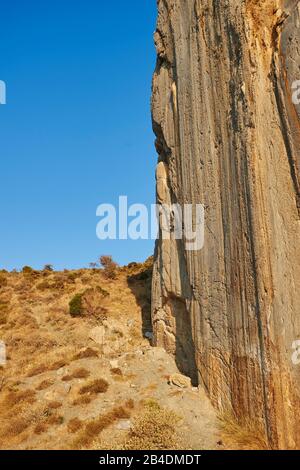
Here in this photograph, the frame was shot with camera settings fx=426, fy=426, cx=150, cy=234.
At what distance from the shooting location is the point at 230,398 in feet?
46.6

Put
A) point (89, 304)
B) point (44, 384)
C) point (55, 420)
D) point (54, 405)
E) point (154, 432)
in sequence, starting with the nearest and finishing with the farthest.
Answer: point (154, 432), point (55, 420), point (54, 405), point (44, 384), point (89, 304)

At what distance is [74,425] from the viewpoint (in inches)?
578

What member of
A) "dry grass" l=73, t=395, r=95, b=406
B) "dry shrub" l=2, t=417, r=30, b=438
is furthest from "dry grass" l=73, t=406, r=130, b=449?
"dry shrub" l=2, t=417, r=30, b=438

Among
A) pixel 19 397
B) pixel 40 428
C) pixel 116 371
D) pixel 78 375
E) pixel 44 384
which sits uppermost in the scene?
pixel 116 371

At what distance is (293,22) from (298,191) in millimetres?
5770

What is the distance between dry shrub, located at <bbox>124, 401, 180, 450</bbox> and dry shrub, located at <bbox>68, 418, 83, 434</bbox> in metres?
1.95

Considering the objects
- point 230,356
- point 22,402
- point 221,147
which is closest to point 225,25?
point 221,147

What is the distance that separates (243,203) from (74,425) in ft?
31.4

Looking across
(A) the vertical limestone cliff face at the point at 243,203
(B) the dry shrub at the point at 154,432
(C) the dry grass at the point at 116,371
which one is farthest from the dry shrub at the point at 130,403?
(A) the vertical limestone cliff face at the point at 243,203

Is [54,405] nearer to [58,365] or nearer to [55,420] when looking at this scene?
[55,420]

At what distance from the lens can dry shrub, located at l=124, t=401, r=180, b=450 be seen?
43.2ft

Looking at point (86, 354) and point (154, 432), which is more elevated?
point (86, 354)

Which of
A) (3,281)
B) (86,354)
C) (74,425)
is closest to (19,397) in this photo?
(74,425)

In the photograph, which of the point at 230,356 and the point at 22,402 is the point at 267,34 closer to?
the point at 230,356
